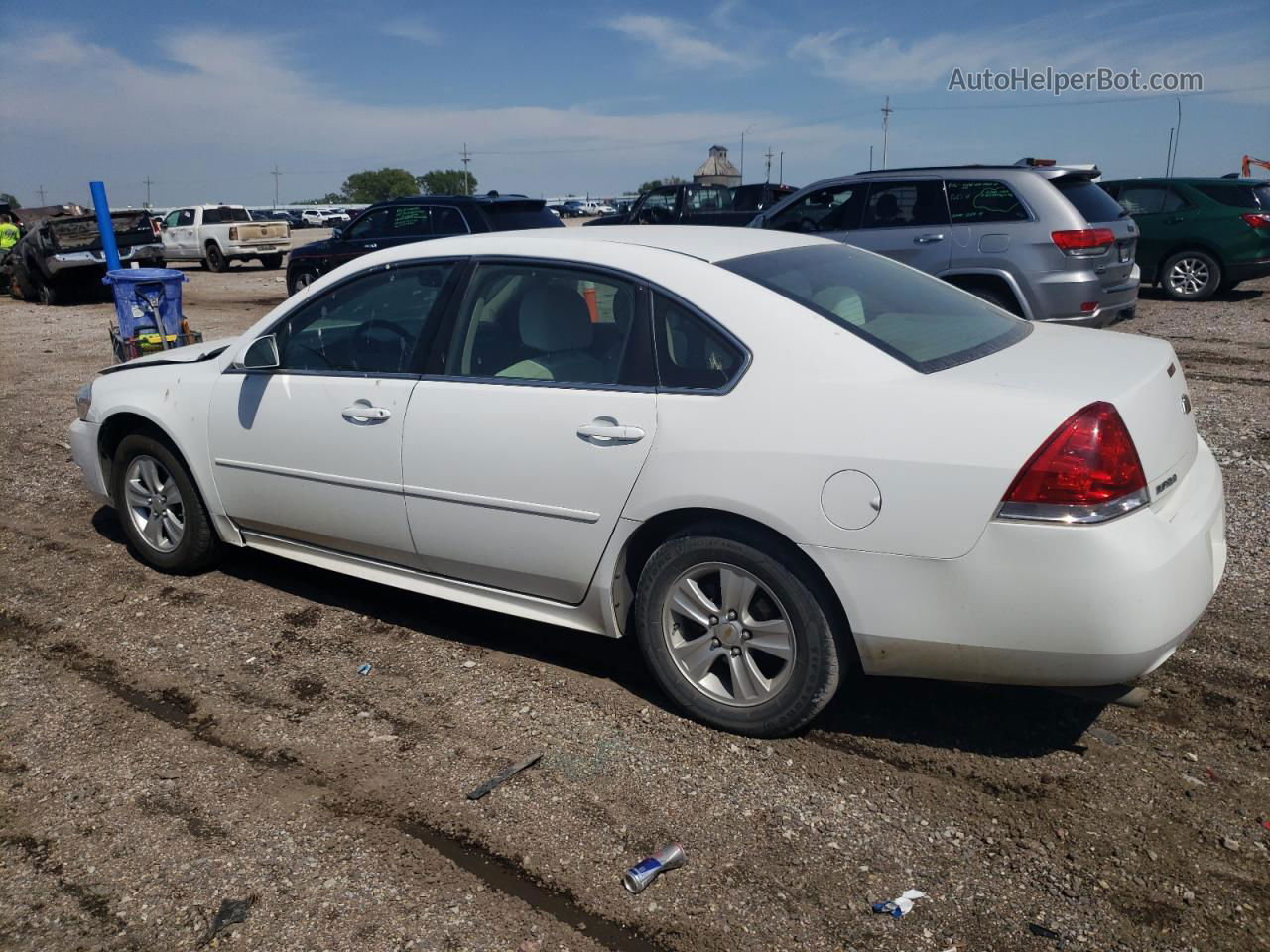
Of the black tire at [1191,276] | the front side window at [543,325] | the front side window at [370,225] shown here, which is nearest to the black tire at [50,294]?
the front side window at [370,225]

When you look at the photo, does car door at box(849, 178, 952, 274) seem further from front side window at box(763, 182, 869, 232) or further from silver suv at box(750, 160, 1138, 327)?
front side window at box(763, 182, 869, 232)

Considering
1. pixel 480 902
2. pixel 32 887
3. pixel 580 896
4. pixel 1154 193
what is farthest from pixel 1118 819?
pixel 1154 193

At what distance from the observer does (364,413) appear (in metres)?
4.08

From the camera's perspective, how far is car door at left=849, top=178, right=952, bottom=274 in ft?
31.3

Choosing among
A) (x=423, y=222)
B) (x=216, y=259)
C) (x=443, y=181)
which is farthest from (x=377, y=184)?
(x=423, y=222)

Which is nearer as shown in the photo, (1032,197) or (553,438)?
(553,438)

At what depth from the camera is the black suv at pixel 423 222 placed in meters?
12.9

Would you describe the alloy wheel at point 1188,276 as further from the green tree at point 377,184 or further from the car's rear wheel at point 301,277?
the green tree at point 377,184

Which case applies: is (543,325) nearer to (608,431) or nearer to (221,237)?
(608,431)

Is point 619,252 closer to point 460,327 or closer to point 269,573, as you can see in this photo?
point 460,327

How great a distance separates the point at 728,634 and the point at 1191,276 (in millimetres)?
13814

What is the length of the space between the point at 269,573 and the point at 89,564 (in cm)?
103

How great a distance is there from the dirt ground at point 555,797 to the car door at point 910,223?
536 cm

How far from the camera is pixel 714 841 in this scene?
296 cm
